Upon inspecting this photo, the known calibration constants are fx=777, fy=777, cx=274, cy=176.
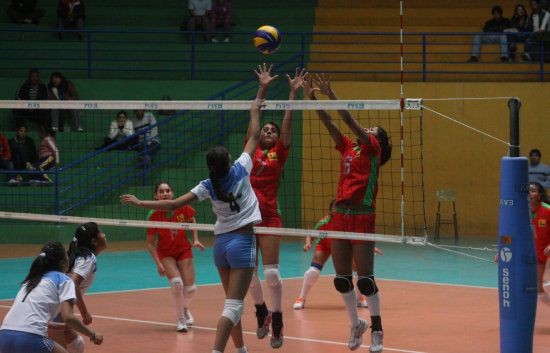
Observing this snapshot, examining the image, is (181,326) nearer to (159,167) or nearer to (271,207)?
(271,207)

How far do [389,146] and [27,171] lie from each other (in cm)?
983

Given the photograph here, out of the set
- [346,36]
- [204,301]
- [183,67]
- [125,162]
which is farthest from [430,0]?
[204,301]

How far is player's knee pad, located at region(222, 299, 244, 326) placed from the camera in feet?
20.9

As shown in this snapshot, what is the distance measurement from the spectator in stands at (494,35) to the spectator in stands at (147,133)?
787 centimetres

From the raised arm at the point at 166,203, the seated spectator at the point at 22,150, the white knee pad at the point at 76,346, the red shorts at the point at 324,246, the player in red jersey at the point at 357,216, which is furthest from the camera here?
the seated spectator at the point at 22,150

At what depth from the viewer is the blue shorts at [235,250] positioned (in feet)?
21.2

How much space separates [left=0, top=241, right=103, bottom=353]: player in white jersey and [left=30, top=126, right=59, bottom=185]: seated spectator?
1058 centimetres

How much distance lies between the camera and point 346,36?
64.9ft

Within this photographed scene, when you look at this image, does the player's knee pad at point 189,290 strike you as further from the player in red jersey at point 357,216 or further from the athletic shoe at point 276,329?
the player in red jersey at point 357,216

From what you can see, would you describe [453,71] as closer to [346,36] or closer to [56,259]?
[346,36]

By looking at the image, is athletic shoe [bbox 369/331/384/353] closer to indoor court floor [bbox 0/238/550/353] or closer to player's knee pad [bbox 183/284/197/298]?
indoor court floor [bbox 0/238/550/353]

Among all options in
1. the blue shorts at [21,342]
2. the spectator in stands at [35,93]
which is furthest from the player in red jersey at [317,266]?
the spectator in stands at [35,93]

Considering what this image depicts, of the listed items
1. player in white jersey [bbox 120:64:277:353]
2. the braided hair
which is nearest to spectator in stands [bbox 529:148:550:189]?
player in white jersey [bbox 120:64:277:353]

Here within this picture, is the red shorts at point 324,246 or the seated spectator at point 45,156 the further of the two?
the seated spectator at point 45,156
